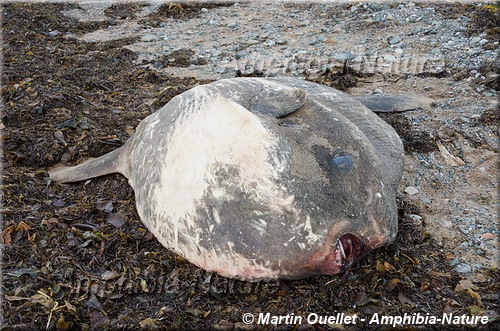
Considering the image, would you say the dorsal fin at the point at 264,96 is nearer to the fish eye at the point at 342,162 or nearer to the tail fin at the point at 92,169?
the fish eye at the point at 342,162

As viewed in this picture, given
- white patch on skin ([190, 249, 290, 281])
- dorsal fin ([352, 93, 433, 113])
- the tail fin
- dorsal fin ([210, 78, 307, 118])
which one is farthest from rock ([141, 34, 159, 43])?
white patch on skin ([190, 249, 290, 281])

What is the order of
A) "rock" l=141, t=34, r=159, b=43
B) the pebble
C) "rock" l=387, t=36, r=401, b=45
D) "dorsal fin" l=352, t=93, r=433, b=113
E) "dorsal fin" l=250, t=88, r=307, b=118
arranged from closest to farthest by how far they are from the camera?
the pebble, "dorsal fin" l=250, t=88, r=307, b=118, "dorsal fin" l=352, t=93, r=433, b=113, "rock" l=387, t=36, r=401, b=45, "rock" l=141, t=34, r=159, b=43

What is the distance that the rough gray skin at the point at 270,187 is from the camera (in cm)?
310

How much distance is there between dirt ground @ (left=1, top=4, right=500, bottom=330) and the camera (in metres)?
3.19

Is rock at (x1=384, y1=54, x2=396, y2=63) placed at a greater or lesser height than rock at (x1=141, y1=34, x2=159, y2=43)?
greater

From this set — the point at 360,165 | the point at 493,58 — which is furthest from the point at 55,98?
the point at 493,58

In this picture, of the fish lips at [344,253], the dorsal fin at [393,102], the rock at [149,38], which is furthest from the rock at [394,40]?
the fish lips at [344,253]

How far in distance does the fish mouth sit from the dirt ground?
0.47ft

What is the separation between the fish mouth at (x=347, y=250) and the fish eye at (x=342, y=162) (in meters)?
0.38

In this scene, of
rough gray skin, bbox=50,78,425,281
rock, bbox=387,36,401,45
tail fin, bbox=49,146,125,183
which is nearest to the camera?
rough gray skin, bbox=50,78,425,281

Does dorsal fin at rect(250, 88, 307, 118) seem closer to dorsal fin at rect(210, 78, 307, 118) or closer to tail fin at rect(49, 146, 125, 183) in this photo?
dorsal fin at rect(210, 78, 307, 118)

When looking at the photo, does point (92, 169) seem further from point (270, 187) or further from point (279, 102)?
point (270, 187)

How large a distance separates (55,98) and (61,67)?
3.66 ft

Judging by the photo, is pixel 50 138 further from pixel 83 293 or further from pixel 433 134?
pixel 433 134
